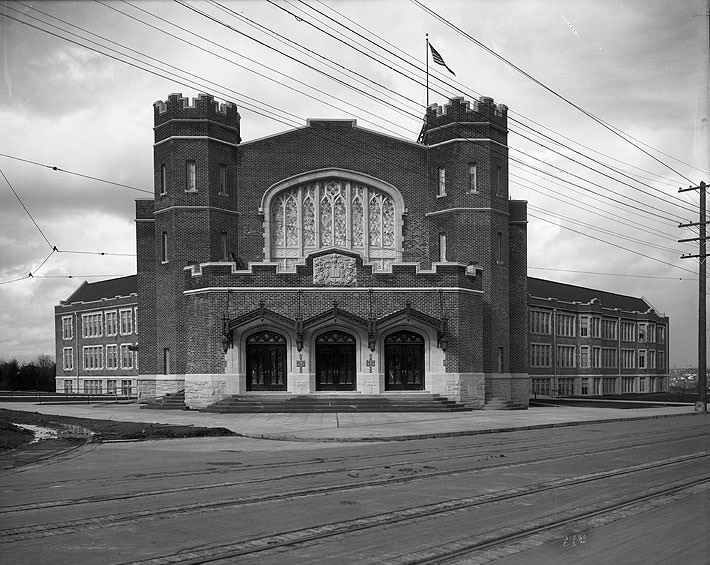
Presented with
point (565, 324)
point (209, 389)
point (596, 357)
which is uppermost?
point (565, 324)

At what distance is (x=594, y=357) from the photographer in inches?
3036

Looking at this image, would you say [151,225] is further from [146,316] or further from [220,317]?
[220,317]

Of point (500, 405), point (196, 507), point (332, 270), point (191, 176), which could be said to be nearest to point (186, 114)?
point (191, 176)

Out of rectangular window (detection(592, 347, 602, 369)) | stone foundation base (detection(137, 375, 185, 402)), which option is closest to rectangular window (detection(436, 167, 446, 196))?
stone foundation base (detection(137, 375, 185, 402))

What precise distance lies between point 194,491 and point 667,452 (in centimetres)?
1156

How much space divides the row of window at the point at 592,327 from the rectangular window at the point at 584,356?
118 centimetres

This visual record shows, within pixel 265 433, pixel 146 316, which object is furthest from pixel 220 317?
pixel 265 433

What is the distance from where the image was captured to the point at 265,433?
24.9m

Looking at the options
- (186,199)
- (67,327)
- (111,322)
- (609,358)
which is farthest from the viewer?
(67,327)

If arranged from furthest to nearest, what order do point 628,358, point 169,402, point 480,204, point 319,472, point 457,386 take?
point 628,358 < point 480,204 < point 169,402 < point 457,386 < point 319,472

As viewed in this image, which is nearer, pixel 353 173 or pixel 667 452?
pixel 667 452

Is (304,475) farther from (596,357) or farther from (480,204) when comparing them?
(596,357)

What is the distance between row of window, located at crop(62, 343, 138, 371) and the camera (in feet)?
245

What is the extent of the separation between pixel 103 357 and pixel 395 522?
72.7m
